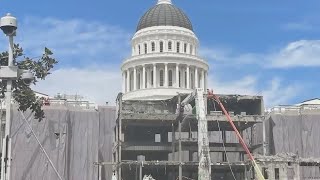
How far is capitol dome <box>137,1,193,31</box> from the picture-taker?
10438cm

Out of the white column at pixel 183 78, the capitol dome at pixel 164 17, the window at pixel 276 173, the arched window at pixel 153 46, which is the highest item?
the capitol dome at pixel 164 17

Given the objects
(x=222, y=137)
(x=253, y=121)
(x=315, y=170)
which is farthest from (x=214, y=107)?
(x=315, y=170)

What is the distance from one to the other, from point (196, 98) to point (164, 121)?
21.3 ft

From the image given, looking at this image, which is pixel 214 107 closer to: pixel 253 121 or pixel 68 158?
pixel 253 121

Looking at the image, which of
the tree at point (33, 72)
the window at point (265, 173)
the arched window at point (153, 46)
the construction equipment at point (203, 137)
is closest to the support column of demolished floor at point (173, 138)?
the construction equipment at point (203, 137)

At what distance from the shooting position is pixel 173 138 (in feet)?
251

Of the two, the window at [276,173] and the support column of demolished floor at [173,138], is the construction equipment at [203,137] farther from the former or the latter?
the window at [276,173]

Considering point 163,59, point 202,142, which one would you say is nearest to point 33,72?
point 202,142

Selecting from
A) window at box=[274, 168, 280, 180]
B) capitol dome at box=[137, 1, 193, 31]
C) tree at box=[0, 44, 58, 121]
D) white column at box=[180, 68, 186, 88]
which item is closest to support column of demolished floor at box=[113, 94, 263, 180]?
window at box=[274, 168, 280, 180]

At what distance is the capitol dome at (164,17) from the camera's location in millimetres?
104375

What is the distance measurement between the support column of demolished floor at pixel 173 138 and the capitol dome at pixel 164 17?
81.4 ft

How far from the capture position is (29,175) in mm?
69625

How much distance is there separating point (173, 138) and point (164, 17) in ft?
111

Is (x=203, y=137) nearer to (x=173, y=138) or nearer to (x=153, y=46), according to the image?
(x=173, y=138)
